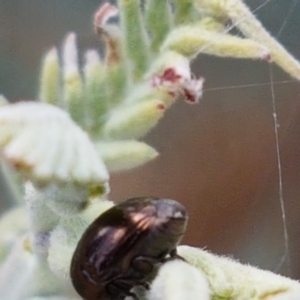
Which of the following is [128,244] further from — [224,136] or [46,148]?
[224,136]

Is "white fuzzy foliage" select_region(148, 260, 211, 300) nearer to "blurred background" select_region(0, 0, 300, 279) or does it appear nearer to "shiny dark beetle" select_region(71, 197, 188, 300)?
"shiny dark beetle" select_region(71, 197, 188, 300)

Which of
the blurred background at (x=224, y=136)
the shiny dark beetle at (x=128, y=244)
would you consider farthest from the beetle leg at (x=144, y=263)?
the blurred background at (x=224, y=136)

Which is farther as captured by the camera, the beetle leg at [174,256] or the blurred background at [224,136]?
the blurred background at [224,136]

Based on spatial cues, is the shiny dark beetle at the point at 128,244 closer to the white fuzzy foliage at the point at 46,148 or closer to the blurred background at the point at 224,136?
the white fuzzy foliage at the point at 46,148

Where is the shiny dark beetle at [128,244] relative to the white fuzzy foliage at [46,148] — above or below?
below

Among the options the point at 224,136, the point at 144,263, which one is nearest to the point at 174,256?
the point at 144,263

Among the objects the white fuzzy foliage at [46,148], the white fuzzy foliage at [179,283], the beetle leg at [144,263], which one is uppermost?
the white fuzzy foliage at [46,148]
